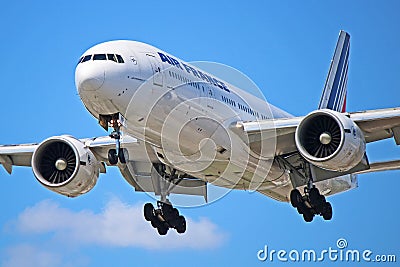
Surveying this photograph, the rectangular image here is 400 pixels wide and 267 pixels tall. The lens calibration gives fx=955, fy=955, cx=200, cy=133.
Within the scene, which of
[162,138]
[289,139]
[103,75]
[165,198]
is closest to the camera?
[103,75]

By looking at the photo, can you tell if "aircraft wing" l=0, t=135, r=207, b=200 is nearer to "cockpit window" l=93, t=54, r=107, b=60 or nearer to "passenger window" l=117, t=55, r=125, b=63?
"passenger window" l=117, t=55, r=125, b=63

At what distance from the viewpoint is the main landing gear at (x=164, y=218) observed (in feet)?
119

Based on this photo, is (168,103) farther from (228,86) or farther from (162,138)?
(228,86)

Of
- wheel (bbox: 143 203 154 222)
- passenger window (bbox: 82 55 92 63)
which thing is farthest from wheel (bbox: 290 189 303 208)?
passenger window (bbox: 82 55 92 63)

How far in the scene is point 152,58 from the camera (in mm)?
30859

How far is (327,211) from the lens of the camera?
117ft

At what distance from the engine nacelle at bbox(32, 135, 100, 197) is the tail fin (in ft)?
46.5

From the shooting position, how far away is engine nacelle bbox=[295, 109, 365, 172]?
102ft

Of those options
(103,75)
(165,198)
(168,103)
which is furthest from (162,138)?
(165,198)

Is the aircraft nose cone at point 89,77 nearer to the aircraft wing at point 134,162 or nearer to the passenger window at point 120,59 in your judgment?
the passenger window at point 120,59

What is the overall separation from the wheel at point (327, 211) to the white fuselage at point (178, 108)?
6.72 feet

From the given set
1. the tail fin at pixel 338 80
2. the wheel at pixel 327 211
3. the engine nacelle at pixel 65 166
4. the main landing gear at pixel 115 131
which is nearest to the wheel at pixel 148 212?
the engine nacelle at pixel 65 166

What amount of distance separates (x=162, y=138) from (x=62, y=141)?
15.9ft

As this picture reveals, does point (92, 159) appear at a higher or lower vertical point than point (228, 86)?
lower
